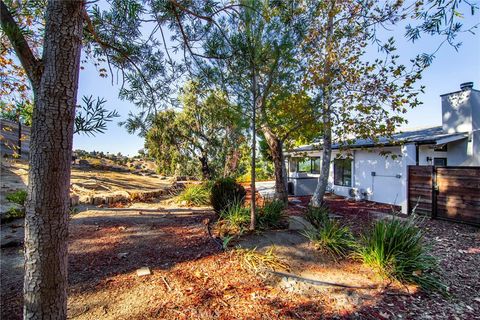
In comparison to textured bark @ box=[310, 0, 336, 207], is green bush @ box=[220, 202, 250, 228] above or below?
below

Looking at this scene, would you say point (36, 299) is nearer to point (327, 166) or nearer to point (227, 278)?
point (227, 278)

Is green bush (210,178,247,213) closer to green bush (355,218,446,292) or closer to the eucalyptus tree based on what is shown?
green bush (355,218,446,292)

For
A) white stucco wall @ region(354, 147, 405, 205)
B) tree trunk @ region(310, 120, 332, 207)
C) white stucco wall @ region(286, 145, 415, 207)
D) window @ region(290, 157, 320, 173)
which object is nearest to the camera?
tree trunk @ region(310, 120, 332, 207)

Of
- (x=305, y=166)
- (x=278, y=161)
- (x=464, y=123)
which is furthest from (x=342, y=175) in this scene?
(x=278, y=161)

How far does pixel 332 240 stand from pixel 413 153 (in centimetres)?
779

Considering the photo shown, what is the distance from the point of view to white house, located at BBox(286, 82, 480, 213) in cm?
941

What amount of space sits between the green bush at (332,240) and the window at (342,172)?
9.41 metres

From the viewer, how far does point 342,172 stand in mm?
13688

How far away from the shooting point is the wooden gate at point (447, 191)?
6656 millimetres

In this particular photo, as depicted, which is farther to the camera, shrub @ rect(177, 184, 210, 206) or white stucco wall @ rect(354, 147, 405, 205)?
white stucco wall @ rect(354, 147, 405, 205)

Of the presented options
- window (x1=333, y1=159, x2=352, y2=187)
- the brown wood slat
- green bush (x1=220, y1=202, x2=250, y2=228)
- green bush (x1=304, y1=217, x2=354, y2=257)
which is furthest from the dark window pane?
green bush (x1=304, y1=217, x2=354, y2=257)

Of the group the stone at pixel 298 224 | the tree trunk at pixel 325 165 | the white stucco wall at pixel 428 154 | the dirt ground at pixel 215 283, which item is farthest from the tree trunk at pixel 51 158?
the white stucco wall at pixel 428 154

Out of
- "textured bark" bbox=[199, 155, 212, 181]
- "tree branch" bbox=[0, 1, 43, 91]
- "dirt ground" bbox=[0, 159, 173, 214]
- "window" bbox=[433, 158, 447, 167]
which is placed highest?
"tree branch" bbox=[0, 1, 43, 91]

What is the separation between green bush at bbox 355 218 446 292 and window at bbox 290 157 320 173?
36.4ft
